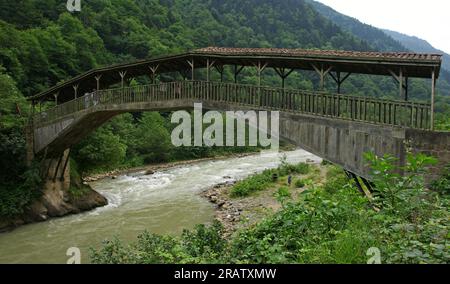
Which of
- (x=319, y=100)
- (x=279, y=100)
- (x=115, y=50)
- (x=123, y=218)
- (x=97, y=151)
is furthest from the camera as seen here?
(x=115, y=50)

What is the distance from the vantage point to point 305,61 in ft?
38.2

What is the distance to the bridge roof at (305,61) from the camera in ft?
31.2

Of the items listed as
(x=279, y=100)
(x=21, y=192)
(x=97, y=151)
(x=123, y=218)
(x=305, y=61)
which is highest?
(x=305, y=61)

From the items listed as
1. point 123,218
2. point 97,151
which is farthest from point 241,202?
point 97,151

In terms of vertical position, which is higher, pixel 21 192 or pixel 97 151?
pixel 97 151

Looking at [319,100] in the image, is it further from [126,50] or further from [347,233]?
[126,50]

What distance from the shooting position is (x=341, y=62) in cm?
1064

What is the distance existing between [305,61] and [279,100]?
1.50 metres

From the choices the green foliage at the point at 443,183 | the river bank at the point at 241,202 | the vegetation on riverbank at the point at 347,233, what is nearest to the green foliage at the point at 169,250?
the vegetation on riverbank at the point at 347,233

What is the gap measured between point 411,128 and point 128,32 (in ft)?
198

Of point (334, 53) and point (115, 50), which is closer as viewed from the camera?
point (334, 53)

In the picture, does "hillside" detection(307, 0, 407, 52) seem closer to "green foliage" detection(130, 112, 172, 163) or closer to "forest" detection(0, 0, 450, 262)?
"forest" detection(0, 0, 450, 262)
